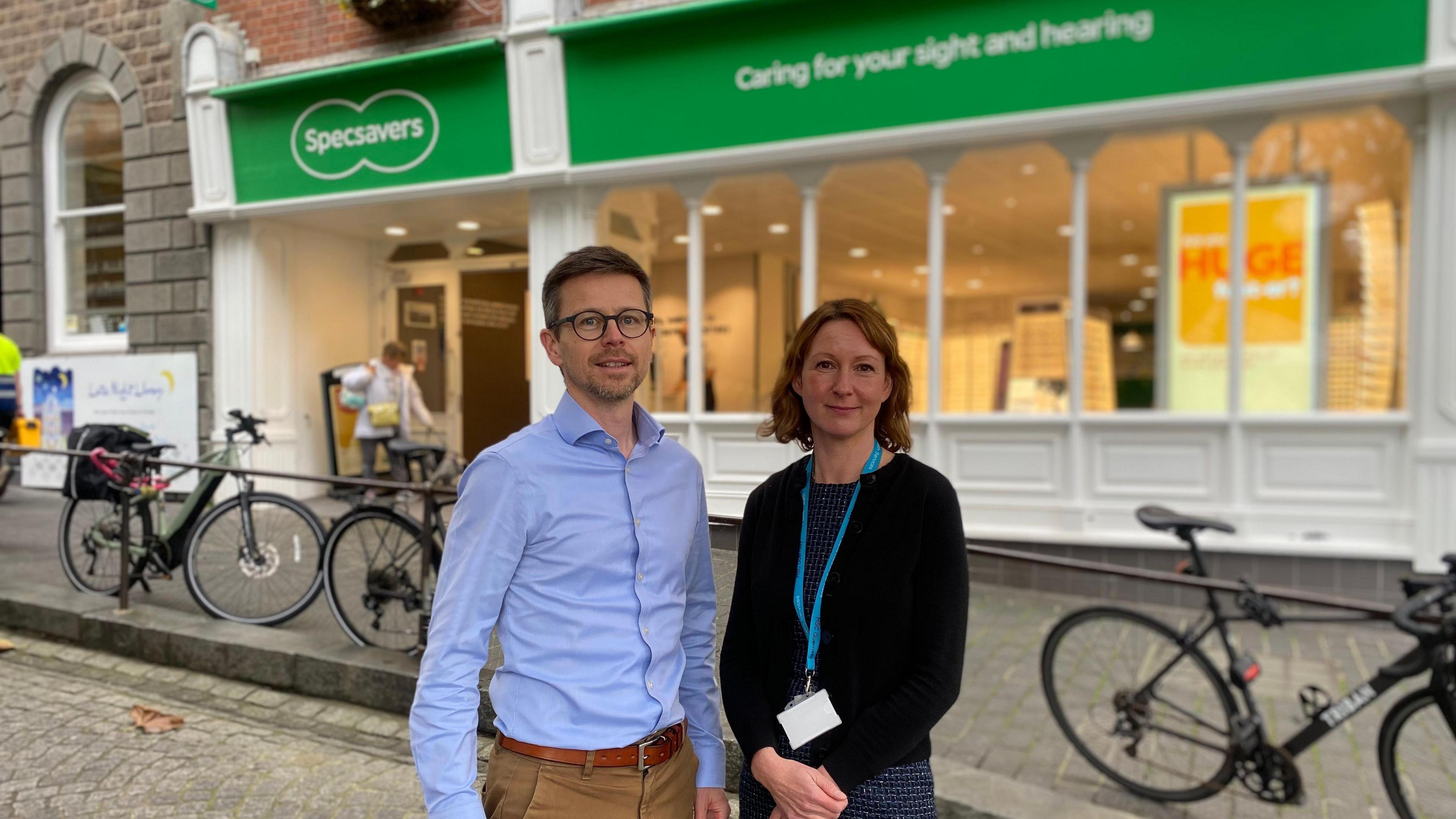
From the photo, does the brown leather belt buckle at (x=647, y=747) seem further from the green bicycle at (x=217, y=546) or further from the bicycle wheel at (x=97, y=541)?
the bicycle wheel at (x=97, y=541)

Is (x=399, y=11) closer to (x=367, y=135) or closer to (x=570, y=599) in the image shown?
(x=367, y=135)

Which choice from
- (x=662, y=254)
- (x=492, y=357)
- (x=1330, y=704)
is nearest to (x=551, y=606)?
(x=1330, y=704)

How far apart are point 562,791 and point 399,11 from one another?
9.06 metres

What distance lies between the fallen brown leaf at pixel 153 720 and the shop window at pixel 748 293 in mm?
6593

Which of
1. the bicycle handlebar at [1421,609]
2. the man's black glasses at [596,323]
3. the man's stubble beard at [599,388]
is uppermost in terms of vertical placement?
the man's black glasses at [596,323]

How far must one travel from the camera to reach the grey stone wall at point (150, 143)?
10250mm

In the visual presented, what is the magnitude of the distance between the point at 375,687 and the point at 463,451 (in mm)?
7258

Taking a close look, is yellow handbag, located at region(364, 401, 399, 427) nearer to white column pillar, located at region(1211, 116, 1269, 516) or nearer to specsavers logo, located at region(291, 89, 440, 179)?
specsavers logo, located at region(291, 89, 440, 179)

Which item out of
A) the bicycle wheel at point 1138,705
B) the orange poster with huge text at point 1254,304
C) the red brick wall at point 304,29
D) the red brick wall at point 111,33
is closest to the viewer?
the bicycle wheel at point 1138,705

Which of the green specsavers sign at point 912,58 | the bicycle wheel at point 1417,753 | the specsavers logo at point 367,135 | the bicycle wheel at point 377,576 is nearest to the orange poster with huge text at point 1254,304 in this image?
the green specsavers sign at point 912,58

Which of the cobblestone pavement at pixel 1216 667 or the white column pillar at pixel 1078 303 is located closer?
the cobblestone pavement at pixel 1216 667

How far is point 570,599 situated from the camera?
166 centimetres

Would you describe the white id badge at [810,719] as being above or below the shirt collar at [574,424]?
below

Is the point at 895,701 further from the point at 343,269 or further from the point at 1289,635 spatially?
the point at 343,269
